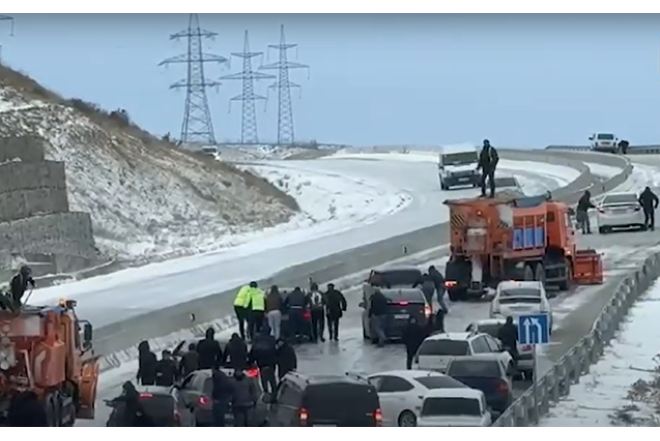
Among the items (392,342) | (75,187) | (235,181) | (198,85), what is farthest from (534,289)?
(198,85)

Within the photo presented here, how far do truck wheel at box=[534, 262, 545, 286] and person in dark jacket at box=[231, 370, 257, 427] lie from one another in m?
16.6

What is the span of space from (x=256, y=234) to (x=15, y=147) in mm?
11119

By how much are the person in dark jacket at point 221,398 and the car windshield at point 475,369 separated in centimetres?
351

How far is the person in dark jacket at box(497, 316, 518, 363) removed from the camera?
91.4 ft

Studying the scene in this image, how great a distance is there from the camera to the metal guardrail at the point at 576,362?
A: 897 inches

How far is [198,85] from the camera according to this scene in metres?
79.4

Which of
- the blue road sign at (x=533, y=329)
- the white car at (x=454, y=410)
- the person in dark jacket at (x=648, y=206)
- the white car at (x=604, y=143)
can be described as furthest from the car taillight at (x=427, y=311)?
the white car at (x=604, y=143)

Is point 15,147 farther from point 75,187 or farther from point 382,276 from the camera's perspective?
point 382,276

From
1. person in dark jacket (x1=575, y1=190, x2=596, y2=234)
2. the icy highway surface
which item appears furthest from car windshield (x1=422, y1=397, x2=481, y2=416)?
person in dark jacket (x1=575, y1=190, x2=596, y2=234)

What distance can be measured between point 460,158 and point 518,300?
132ft

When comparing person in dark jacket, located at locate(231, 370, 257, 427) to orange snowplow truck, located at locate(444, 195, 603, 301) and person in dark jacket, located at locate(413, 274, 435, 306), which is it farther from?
orange snowplow truck, located at locate(444, 195, 603, 301)

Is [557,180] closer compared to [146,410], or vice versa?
[146,410]

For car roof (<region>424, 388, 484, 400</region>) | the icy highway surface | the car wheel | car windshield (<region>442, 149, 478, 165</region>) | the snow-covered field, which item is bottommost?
the icy highway surface

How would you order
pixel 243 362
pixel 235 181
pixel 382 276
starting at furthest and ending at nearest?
pixel 235 181, pixel 382 276, pixel 243 362
